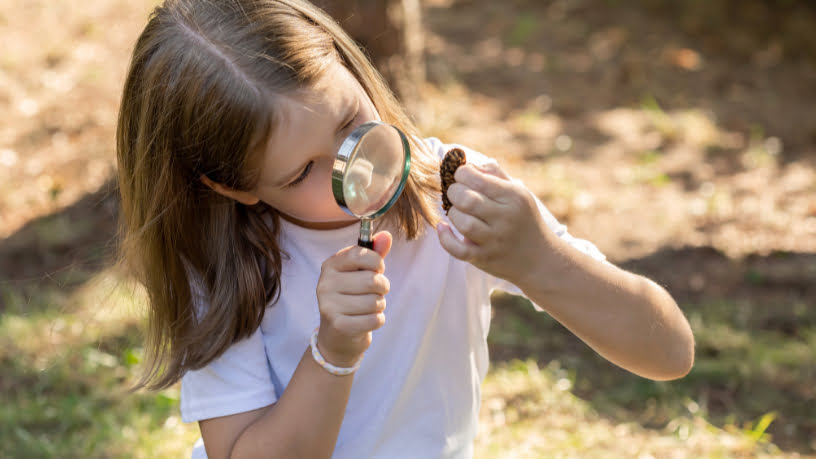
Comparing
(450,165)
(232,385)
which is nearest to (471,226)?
(450,165)

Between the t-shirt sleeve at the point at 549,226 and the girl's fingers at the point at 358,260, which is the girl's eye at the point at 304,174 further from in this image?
the t-shirt sleeve at the point at 549,226

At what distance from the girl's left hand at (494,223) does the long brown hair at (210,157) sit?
38 centimetres

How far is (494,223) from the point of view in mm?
1590

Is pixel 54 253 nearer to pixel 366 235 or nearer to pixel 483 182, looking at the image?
pixel 366 235

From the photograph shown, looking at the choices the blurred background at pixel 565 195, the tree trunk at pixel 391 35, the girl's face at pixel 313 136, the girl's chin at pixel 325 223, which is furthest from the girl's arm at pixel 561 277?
the tree trunk at pixel 391 35

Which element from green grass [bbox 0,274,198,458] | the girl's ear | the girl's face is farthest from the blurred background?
the girl's face

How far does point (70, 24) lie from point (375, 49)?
9.80 ft

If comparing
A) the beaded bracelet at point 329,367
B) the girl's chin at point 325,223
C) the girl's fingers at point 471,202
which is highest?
the girl's fingers at point 471,202

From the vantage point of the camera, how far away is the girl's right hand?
5.51ft

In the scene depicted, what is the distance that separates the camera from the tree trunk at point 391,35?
4746mm

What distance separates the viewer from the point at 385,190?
170 cm

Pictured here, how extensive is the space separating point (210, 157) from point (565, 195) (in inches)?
135

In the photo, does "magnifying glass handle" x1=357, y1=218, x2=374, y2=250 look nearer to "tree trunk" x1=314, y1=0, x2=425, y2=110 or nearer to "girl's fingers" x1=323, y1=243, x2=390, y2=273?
"girl's fingers" x1=323, y1=243, x2=390, y2=273

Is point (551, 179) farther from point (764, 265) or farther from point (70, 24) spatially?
point (70, 24)
